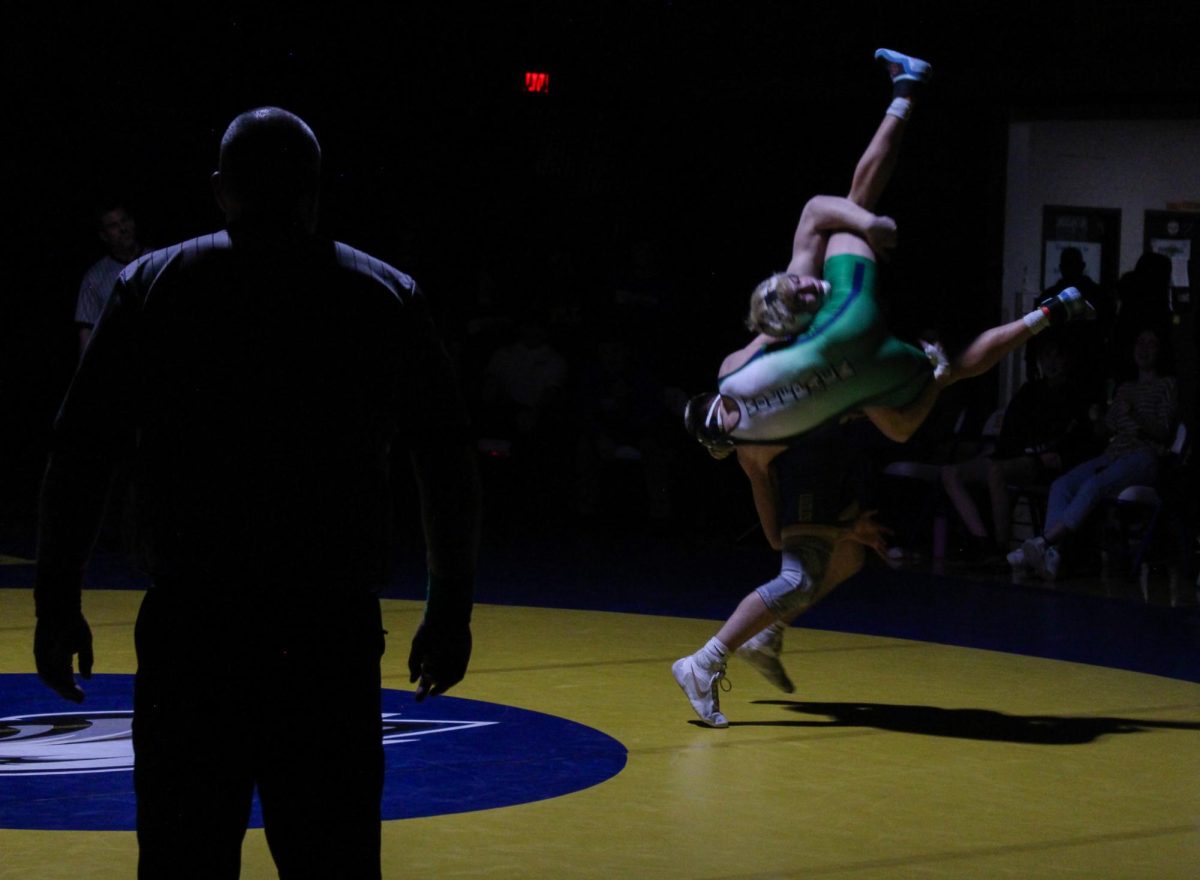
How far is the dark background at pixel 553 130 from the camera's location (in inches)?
455

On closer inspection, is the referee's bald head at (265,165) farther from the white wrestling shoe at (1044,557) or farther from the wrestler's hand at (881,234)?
the white wrestling shoe at (1044,557)

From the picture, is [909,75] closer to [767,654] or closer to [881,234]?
[881,234]

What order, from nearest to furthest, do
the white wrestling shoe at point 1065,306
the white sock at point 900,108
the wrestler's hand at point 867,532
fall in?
the wrestler's hand at point 867,532 → the white sock at point 900,108 → the white wrestling shoe at point 1065,306

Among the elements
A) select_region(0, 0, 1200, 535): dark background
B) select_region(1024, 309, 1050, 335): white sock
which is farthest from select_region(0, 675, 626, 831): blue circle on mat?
select_region(0, 0, 1200, 535): dark background

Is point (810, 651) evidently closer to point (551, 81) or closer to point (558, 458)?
point (558, 458)

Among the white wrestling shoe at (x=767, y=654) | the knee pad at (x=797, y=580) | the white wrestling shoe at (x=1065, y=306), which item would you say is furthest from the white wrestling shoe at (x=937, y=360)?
the white wrestling shoe at (x=767, y=654)

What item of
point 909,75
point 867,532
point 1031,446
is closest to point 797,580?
point 867,532

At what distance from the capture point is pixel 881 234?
5.08m

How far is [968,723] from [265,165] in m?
3.51

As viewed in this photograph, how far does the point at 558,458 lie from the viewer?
11117 mm

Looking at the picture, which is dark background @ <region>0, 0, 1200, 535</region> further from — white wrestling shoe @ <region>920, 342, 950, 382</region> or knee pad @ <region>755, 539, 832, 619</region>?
knee pad @ <region>755, 539, 832, 619</region>

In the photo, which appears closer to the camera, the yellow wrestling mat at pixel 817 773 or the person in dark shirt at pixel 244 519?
the person in dark shirt at pixel 244 519

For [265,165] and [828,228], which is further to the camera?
[828,228]

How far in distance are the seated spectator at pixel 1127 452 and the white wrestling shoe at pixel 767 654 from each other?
382 cm
